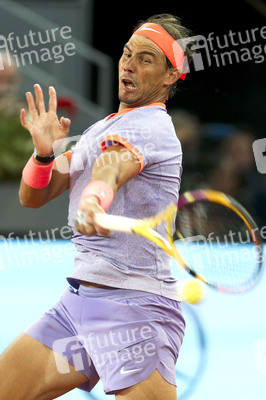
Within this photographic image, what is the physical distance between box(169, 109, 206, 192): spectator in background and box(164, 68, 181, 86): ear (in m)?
5.35

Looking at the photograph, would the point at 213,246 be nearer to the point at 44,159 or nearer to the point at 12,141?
the point at 44,159

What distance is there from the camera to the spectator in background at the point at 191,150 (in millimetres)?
7703

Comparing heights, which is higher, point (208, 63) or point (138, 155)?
point (208, 63)

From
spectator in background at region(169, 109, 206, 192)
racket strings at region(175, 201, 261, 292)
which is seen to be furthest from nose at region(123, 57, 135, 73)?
spectator in background at region(169, 109, 206, 192)

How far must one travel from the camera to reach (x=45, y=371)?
7.32 ft

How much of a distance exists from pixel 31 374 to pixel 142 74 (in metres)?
0.98

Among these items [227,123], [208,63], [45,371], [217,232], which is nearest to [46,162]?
[45,371]

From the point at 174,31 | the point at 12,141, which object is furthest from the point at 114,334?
the point at 12,141

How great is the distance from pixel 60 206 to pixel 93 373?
5.97m

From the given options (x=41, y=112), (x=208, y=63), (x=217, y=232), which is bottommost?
(x=217, y=232)

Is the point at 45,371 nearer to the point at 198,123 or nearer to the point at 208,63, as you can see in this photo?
the point at 208,63

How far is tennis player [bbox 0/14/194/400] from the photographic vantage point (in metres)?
2.07

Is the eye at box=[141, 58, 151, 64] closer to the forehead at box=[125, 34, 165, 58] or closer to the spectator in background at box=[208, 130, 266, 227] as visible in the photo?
the forehead at box=[125, 34, 165, 58]

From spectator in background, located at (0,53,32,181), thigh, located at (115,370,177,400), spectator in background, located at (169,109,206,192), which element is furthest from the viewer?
spectator in background, located at (0,53,32,181)
